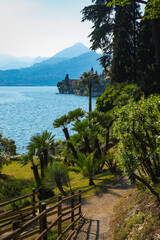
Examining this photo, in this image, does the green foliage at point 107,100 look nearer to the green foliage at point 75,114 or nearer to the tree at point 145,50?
the tree at point 145,50

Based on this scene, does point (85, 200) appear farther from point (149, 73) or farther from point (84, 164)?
point (149, 73)

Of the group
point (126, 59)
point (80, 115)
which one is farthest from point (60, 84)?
point (80, 115)

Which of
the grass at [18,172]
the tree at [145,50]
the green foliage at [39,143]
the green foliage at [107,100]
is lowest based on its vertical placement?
the grass at [18,172]

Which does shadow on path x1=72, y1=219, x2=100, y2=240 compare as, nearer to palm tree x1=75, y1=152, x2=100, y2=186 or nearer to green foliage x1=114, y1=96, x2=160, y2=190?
green foliage x1=114, y1=96, x2=160, y2=190

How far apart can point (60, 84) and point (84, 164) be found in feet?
593

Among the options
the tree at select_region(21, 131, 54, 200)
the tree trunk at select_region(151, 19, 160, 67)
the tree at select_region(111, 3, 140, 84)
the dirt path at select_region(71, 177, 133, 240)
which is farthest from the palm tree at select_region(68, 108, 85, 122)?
the tree at select_region(111, 3, 140, 84)

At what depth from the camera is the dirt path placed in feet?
18.3

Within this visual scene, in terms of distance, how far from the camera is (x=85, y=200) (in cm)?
838

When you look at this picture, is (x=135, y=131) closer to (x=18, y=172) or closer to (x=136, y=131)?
(x=136, y=131)

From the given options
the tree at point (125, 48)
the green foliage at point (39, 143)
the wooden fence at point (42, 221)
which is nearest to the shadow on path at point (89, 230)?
the wooden fence at point (42, 221)

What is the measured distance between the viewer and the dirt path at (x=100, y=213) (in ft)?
18.3

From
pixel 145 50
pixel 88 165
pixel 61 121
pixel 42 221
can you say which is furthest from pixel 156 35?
pixel 42 221

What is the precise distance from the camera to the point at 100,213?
698 centimetres

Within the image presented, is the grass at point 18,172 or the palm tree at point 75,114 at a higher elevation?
the palm tree at point 75,114
